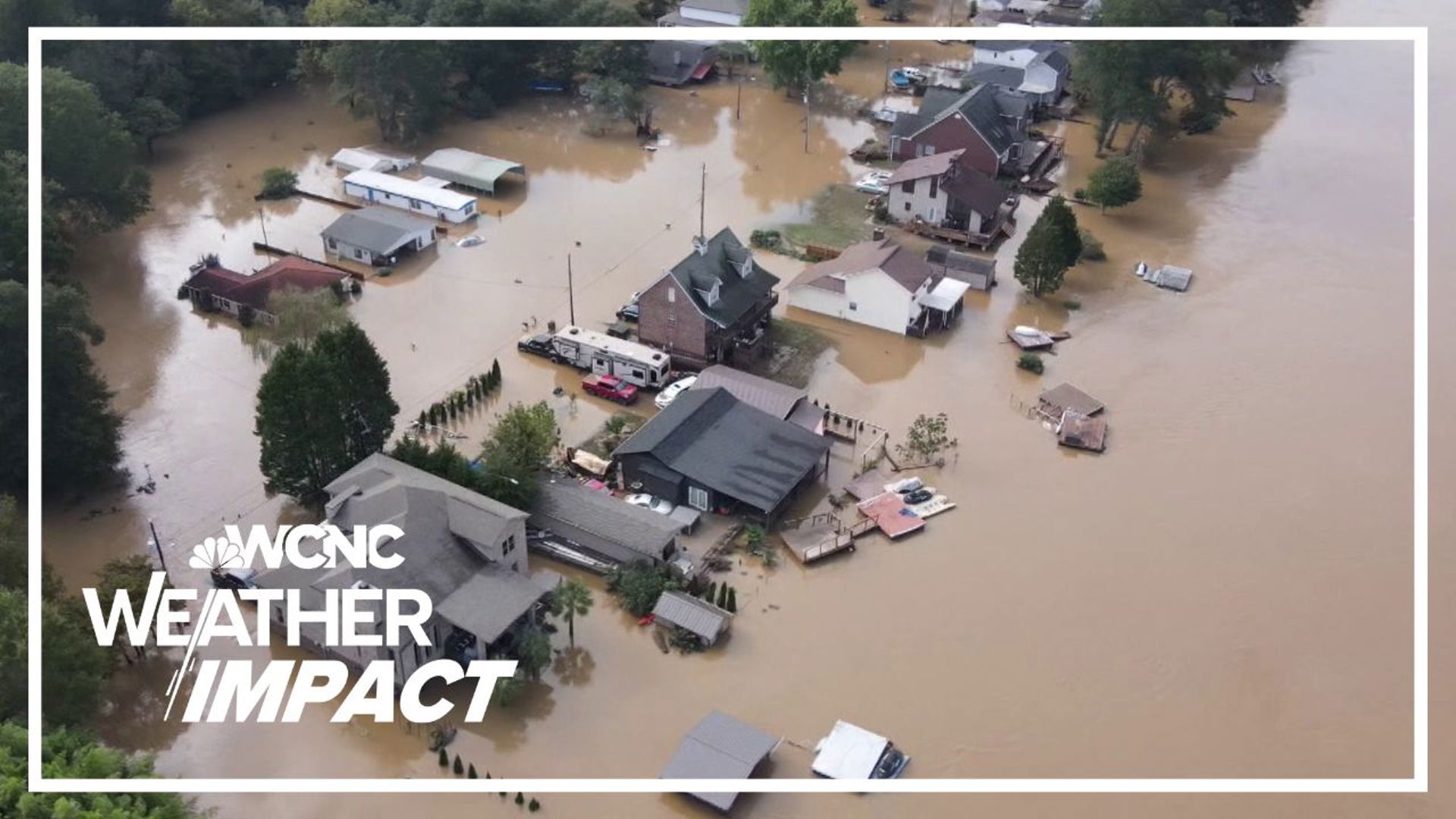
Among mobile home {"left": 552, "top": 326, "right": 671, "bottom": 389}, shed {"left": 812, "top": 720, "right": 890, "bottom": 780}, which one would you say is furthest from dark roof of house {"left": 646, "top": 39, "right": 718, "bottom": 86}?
shed {"left": 812, "top": 720, "right": 890, "bottom": 780}

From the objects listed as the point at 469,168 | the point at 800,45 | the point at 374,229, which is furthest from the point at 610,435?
the point at 800,45

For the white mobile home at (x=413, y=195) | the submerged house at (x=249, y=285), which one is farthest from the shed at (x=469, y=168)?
the submerged house at (x=249, y=285)

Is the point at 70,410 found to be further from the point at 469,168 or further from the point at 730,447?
the point at 469,168

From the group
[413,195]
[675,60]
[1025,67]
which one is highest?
[1025,67]

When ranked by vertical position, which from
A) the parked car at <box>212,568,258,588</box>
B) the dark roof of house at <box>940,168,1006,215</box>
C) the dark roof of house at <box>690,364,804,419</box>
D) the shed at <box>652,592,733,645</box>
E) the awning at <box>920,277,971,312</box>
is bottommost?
the parked car at <box>212,568,258,588</box>

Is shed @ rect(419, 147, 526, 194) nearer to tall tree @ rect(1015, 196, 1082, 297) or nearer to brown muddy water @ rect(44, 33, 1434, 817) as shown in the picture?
brown muddy water @ rect(44, 33, 1434, 817)

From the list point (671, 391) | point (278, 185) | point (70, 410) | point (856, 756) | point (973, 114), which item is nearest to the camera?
point (856, 756)
